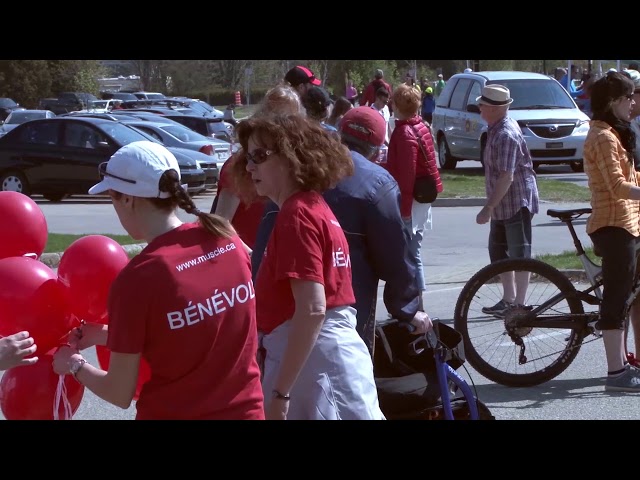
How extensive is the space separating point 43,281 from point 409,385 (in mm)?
1704

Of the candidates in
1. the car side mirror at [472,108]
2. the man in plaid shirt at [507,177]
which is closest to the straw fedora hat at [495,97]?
the man in plaid shirt at [507,177]

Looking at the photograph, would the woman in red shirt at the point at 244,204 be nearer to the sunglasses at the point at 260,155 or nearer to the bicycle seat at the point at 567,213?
the sunglasses at the point at 260,155

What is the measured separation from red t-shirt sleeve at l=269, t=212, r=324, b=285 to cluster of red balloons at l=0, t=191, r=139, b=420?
604 millimetres

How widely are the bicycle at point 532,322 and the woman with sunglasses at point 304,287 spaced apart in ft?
11.2

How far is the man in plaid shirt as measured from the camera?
8.54 m

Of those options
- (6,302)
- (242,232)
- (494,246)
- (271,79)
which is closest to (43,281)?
(6,302)

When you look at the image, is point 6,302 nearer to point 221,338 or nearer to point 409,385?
point 221,338

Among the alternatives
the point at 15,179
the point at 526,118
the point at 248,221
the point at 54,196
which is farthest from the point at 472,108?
the point at 248,221

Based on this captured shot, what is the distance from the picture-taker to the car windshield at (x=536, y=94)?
22.6 meters

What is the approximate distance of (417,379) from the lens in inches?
189

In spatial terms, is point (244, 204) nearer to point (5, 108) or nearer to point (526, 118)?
point (526, 118)

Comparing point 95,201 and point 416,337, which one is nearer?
point 416,337

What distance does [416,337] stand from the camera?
4.80m

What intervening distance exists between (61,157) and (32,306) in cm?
1776
